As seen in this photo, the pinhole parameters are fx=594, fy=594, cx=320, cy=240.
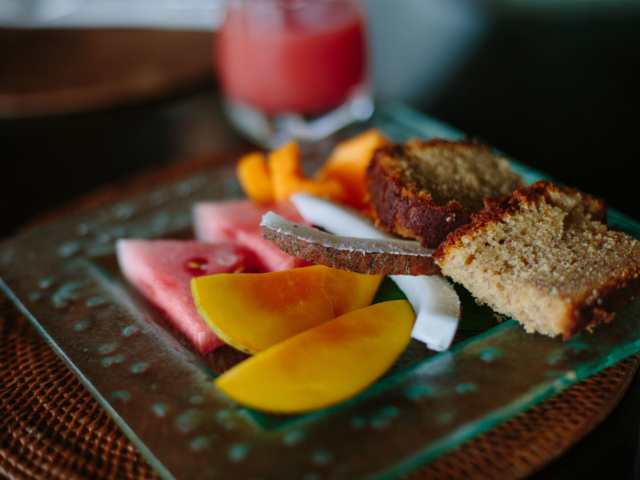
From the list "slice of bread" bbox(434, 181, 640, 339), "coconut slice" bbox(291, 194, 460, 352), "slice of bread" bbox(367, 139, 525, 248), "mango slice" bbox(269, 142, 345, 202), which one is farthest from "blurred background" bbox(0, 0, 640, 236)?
"coconut slice" bbox(291, 194, 460, 352)

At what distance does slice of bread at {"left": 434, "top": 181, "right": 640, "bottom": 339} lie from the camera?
1.15 metres

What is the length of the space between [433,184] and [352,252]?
362mm

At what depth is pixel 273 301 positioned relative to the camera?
1212 mm

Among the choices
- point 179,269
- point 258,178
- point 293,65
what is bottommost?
point 179,269

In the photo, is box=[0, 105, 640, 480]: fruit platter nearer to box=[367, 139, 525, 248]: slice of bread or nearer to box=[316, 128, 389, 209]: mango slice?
box=[367, 139, 525, 248]: slice of bread

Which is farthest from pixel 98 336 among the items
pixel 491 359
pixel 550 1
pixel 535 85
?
pixel 550 1

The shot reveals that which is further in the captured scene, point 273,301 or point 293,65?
point 293,65

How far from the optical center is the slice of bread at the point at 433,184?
1344mm

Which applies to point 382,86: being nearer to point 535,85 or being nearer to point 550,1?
point 535,85

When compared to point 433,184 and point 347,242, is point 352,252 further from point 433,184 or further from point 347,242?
point 433,184

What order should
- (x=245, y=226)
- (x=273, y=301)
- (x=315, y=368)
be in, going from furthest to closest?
(x=245, y=226) → (x=273, y=301) → (x=315, y=368)

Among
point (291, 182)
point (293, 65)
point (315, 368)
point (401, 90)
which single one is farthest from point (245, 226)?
point (401, 90)

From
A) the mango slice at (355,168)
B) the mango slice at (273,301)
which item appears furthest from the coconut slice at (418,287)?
the mango slice at (355,168)

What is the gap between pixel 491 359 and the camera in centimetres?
112
